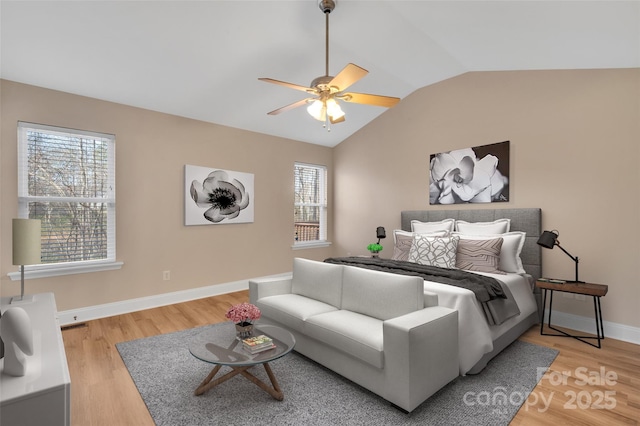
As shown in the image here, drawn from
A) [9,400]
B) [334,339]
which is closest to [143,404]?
[9,400]

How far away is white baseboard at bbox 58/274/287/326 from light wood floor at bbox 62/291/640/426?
5.6 inches

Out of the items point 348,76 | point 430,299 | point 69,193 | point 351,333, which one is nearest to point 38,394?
point 351,333

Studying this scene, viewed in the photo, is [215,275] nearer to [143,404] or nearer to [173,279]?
[173,279]

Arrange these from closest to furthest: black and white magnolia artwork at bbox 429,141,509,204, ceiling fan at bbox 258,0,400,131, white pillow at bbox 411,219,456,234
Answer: ceiling fan at bbox 258,0,400,131
black and white magnolia artwork at bbox 429,141,509,204
white pillow at bbox 411,219,456,234

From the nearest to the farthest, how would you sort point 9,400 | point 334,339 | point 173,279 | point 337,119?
point 9,400, point 334,339, point 337,119, point 173,279

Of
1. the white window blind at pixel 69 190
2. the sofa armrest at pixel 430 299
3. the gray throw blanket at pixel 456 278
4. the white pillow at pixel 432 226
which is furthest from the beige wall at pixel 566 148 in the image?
the white window blind at pixel 69 190

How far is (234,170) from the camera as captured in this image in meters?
4.82

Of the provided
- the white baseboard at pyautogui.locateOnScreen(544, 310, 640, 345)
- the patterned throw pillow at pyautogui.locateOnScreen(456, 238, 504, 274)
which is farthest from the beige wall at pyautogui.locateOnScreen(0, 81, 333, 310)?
the white baseboard at pyautogui.locateOnScreen(544, 310, 640, 345)

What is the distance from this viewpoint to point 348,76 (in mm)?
2316

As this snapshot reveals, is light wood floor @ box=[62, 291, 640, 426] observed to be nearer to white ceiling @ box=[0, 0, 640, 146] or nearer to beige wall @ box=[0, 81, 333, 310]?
beige wall @ box=[0, 81, 333, 310]

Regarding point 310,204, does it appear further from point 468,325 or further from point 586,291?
point 586,291

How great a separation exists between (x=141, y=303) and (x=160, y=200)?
1.32 meters

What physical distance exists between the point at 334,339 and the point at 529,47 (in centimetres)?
322

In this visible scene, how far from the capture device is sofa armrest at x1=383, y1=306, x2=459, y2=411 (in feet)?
6.11
